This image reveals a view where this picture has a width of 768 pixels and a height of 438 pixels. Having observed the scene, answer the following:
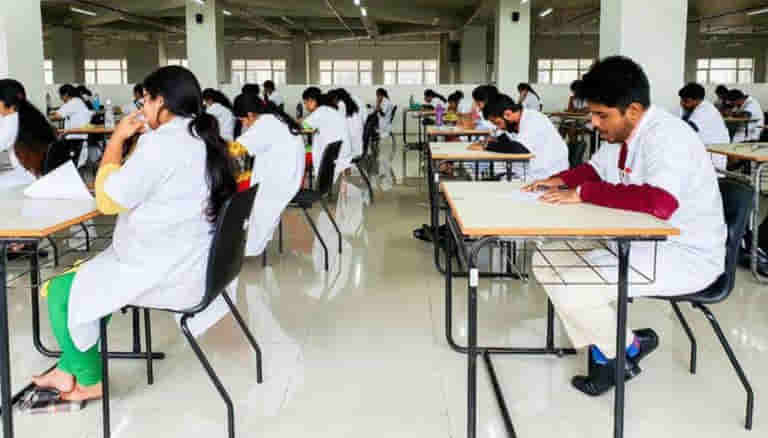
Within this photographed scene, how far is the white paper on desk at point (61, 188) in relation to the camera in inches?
85.0

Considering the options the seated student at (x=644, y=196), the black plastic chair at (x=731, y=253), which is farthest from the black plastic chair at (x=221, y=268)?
the black plastic chair at (x=731, y=253)

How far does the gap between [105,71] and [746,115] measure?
2002 cm

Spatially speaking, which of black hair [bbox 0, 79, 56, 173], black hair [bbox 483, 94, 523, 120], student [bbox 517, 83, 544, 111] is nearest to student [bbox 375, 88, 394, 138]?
student [bbox 517, 83, 544, 111]

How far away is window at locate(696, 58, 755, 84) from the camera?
21.1 meters

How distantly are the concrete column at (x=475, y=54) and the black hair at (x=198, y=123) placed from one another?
16.0 m

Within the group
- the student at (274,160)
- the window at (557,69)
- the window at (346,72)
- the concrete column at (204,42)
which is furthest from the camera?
the window at (346,72)

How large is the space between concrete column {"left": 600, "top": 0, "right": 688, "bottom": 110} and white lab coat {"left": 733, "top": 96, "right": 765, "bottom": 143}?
2.07 meters

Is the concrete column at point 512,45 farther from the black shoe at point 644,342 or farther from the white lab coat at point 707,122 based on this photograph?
the black shoe at point 644,342

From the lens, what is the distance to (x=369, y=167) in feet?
28.5

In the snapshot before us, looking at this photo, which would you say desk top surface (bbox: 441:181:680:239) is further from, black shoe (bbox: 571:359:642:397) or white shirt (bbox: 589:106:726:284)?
black shoe (bbox: 571:359:642:397)

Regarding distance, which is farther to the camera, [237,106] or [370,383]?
[237,106]

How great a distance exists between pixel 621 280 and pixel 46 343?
208 cm

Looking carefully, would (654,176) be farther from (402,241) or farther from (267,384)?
(402,241)

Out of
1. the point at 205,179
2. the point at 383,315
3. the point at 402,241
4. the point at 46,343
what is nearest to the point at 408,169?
the point at 402,241
